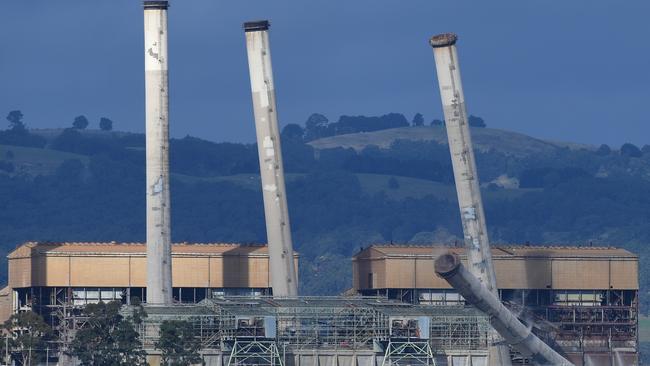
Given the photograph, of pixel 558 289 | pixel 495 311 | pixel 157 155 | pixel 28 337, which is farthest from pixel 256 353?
pixel 558 289

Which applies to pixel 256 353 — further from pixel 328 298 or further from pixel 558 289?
pixel 558 289

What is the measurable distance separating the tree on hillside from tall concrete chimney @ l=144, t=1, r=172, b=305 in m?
9.14

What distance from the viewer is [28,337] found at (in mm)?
115812

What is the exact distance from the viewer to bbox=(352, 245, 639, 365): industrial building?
143 m

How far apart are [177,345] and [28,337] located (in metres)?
10.9

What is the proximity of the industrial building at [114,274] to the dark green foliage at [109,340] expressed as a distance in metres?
21.4

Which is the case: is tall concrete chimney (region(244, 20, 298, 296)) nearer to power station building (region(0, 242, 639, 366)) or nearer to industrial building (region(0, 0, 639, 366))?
industrial building (region(0, 0, 639, 366))

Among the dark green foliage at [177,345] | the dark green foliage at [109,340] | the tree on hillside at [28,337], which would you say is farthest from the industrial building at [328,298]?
the tree on hillside at [28,337]

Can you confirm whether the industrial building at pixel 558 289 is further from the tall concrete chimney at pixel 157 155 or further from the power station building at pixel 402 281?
the tall concrete chimney at pixel 157 155

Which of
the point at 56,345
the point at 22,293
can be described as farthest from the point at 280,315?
the point at 22,293

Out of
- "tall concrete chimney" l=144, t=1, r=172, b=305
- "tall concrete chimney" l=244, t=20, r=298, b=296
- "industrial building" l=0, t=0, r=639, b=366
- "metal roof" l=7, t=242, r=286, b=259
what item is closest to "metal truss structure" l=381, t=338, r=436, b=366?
"industrial building" l=0, t=0, r=639, b=366

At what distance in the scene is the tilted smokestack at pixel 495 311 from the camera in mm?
105675

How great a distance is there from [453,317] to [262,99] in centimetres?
2707

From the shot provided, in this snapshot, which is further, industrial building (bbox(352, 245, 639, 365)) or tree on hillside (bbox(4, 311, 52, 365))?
industrial building (bbox(352, 245, 639, 365))
